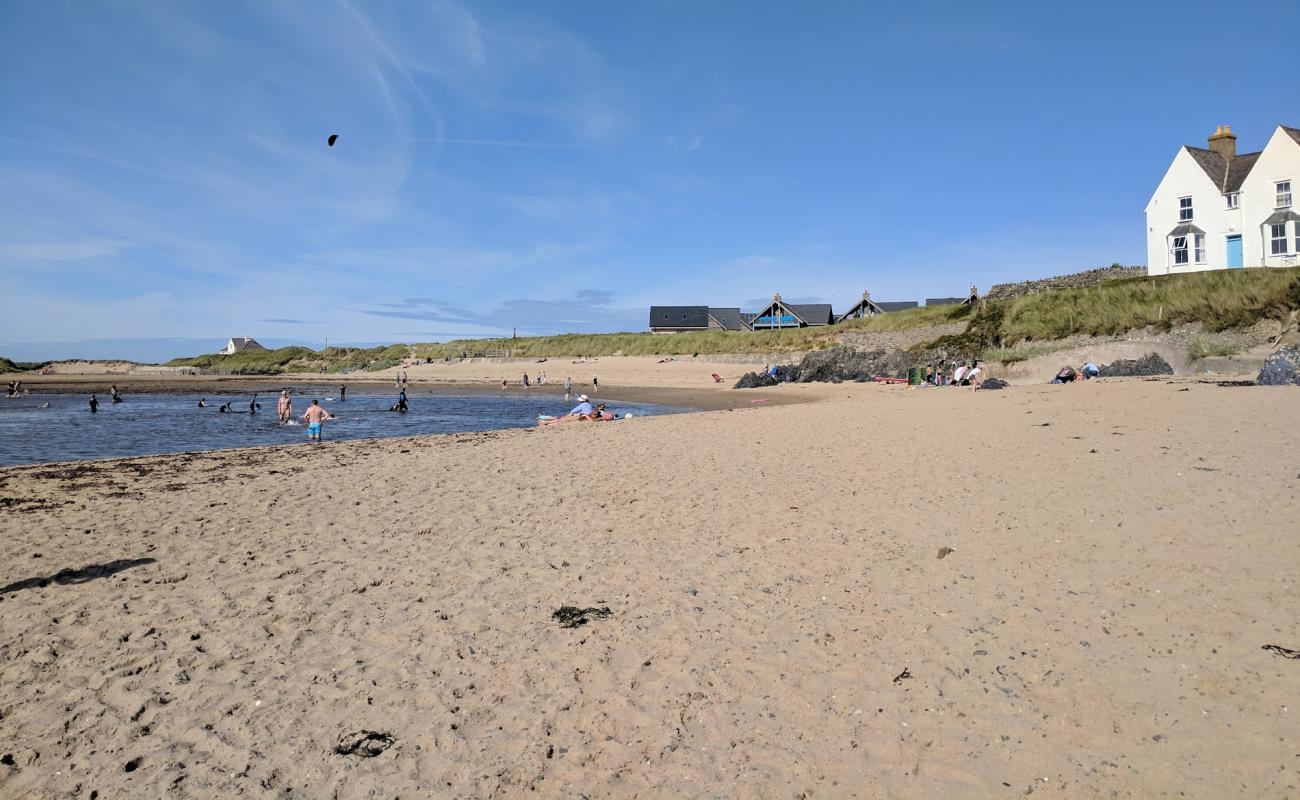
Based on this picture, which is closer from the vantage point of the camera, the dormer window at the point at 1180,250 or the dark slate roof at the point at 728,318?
the dormer window at the point at 1180,250

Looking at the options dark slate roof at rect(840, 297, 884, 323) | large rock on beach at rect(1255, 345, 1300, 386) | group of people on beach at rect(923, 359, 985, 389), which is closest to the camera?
large rock on beach at rect(1255, 345, 1300, 386)

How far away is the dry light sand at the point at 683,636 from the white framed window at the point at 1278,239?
100.0ft

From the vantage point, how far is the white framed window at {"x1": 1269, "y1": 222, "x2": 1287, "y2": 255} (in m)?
31.3

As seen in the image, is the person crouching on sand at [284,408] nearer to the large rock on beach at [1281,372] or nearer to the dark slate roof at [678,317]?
the large rock on beach at [1281,372]

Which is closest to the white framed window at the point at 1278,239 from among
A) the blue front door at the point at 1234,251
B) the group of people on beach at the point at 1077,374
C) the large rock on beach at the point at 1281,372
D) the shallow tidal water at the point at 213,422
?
the blue front door at the point at 1234,251

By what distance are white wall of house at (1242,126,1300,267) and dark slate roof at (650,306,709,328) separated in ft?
185

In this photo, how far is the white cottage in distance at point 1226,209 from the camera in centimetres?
3119

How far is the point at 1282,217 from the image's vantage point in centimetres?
3097

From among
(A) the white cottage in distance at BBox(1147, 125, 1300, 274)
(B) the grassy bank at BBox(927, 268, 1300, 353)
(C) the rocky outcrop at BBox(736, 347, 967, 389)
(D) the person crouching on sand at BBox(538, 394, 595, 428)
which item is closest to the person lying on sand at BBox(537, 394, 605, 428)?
(D) the person crouching on sand at BBox(538, 394, 595, 428)

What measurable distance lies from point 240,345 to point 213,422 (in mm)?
102023

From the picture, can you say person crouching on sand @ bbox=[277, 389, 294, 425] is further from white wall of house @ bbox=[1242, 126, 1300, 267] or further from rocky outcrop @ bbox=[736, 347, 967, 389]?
white wall of house @ bbox=[1242, 126, 1300, 267]

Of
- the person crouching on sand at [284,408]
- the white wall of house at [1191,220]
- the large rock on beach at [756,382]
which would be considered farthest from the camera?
the large rock on beach at [756,382]

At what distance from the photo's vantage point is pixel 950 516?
7.70 m

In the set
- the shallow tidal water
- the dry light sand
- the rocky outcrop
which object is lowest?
the dry light sand
